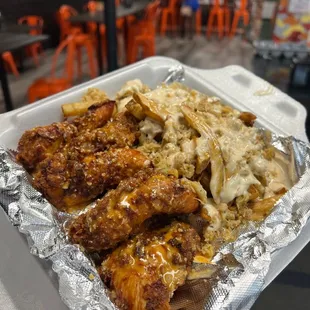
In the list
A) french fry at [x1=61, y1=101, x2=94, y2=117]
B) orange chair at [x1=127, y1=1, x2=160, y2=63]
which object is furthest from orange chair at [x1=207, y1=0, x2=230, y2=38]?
french fry at [x1=61, y1=101, x2=94, y2=117]

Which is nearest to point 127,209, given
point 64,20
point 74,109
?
point 74,109

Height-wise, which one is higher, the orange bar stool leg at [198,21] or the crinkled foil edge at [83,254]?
the crinkled foil edge at [83,254]

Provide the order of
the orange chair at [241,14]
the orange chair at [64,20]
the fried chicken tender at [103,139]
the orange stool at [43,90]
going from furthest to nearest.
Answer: the orange chair at [241,14], the orange chair at [64,20], the orange stool at [43,90], the fried chicken tender at [103,139]

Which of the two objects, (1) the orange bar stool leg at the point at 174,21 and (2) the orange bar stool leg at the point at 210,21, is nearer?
(2) the orange bar stool leg at the point at 210,21

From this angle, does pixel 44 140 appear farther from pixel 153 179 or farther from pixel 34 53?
pixel 34 53

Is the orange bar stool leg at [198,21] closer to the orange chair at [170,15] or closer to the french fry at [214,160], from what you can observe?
the orange chair at [170,15]

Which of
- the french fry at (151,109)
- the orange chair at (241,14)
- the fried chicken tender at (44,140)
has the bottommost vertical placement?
the orange chair at (241,14)

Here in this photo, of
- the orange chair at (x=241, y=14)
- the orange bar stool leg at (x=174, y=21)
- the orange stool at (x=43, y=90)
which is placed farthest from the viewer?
the orange bar stool leg at (x=174, y=21)

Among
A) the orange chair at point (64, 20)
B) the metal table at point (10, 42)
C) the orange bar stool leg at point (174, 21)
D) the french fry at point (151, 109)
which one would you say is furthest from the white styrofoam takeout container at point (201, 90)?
the orange bar stool leg at point (174, 21)
